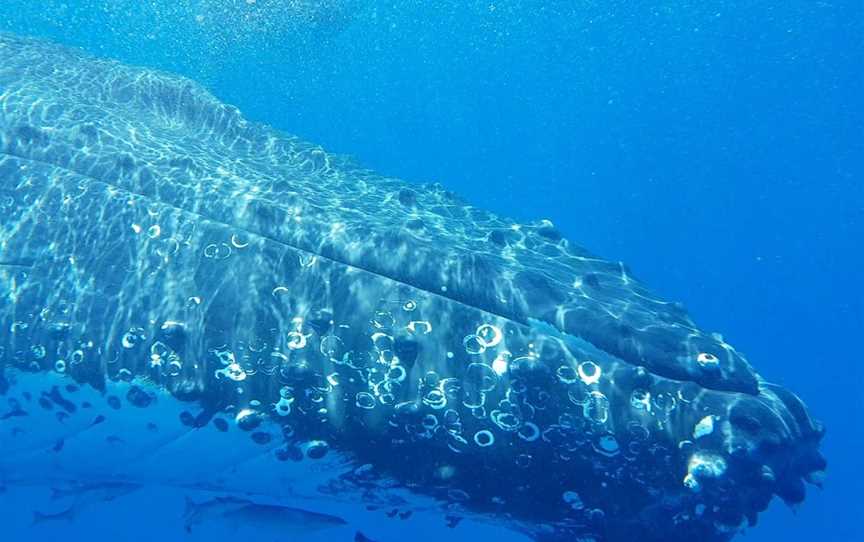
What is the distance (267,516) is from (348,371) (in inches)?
137

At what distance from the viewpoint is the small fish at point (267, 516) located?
28.0 feet

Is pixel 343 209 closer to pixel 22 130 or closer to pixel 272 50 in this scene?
pixel 22 130

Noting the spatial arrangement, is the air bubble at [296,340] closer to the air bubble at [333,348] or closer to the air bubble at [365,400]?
the air bubble at [333,348]

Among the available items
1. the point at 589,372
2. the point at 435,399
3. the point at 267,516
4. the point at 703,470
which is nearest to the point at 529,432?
the point at 589,372

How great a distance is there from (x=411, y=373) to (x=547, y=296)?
2020mm

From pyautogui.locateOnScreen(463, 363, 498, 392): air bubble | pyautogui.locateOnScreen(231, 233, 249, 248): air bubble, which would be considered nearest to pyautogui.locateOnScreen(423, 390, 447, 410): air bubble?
pyautogui.locateOnScreen(463, 363, 498, 392): air bubble

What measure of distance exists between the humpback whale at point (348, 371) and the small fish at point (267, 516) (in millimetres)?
524

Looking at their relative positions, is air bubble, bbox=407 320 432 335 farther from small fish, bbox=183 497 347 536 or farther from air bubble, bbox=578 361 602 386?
small fish, bbox=183 497 347 536

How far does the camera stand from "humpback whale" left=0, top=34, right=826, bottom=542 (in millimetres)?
6242

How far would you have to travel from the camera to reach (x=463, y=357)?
6.65m

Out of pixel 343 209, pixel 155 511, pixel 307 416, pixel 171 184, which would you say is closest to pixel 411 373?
pixel 307 416

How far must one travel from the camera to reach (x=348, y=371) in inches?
262

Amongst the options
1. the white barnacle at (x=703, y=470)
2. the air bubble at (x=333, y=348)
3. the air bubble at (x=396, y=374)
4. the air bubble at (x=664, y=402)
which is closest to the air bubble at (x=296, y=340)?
the air bubble at (x=333, y=348)

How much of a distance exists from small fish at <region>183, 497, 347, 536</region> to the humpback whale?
0.52 metres
